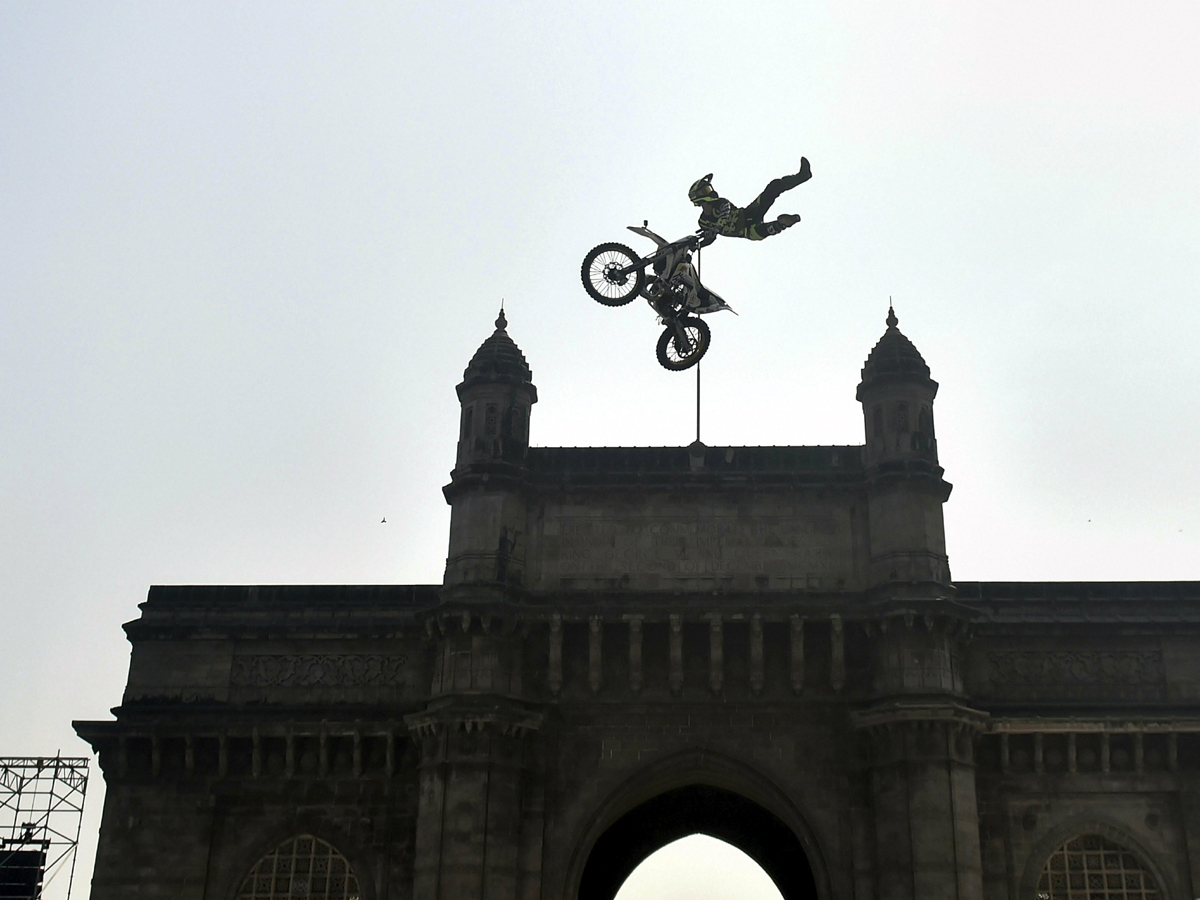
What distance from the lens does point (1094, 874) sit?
32.1 meters

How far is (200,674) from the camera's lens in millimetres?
35344

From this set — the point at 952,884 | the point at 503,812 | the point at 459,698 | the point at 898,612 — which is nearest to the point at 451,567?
the point at 459,698

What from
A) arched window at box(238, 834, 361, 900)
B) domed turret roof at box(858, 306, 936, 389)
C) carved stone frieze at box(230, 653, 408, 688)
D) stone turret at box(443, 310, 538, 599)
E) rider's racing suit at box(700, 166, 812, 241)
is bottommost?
arched window at box(238, 834, 361, 900)

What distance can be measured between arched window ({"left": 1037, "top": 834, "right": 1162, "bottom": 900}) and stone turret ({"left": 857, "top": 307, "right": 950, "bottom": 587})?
7.45 meters

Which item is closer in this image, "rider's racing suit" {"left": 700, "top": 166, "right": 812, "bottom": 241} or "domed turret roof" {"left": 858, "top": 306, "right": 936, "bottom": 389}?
"domed turret roof" {"left": 858, "top": 306, "right": 936, "bottom": 389}

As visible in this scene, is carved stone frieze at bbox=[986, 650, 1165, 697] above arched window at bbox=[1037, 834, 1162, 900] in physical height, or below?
above

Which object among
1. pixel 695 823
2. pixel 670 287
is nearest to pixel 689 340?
pixel 670 287

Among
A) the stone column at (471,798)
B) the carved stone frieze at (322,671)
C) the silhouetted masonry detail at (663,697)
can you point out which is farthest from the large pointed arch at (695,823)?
the carved stone frieze at (322,671)

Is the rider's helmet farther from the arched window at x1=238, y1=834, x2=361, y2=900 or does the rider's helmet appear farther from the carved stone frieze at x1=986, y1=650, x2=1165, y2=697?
the arched window at x1=238, y1=834, x2=361, y2=900

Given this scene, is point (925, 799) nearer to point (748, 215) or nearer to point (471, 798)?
point (471, 798)

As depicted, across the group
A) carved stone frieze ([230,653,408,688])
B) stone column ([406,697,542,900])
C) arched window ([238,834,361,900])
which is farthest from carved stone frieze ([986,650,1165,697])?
arched window ([238,834,361,900])

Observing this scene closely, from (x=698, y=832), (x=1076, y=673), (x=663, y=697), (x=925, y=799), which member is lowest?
(x=925, y=799)

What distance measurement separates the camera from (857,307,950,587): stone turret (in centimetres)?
3353

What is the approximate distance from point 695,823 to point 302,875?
12.9 meters
